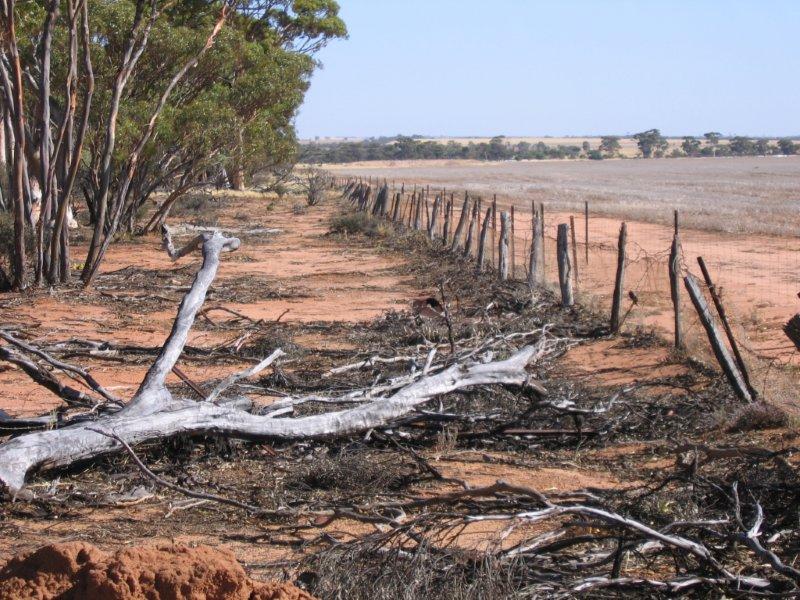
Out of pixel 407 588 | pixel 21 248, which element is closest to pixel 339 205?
pixel 21 248

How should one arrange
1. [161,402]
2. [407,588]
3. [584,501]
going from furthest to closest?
1. [161,402]
2. [584,501]
3. [407,588]

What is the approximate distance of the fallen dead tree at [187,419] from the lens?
550cm

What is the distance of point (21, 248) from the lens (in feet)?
51.9

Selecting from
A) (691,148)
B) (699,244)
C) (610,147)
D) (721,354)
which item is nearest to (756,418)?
(721,354)

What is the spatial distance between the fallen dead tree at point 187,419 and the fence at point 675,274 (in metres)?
2.66

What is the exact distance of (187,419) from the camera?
6.03 m

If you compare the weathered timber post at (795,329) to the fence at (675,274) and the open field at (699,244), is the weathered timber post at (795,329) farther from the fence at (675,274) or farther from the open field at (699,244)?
the open field at (699,244)

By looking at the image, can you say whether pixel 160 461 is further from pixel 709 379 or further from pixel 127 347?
pixel 709 379

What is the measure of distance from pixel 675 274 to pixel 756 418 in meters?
3.00

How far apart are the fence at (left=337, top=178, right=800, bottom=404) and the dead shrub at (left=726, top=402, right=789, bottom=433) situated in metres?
0.62

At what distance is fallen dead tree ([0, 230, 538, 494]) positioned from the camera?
217 inches

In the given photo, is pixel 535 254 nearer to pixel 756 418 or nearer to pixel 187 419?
pixel 756 418

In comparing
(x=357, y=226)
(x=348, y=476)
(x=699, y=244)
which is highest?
(x=348, y=476)

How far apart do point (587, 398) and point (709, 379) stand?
1.51 metres
